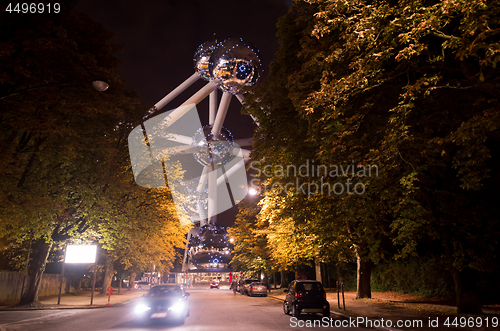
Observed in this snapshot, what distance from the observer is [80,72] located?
14.8 meters

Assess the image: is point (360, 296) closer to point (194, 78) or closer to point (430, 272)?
point (430, 272)

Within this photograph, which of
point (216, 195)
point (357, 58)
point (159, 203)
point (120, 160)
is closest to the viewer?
point (357, 58)

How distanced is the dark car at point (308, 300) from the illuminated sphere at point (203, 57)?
53.9 feet

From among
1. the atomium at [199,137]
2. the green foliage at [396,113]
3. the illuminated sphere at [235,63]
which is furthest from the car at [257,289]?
the illuminated sphere at [235,63]

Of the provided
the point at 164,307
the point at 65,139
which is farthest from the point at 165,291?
the point at 65,139

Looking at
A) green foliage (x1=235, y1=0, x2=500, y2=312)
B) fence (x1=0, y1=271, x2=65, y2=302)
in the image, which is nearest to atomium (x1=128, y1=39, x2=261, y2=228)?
green foliage (x1=235, y1=0, x2=500, y2=312)

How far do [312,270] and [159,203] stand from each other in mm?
22857

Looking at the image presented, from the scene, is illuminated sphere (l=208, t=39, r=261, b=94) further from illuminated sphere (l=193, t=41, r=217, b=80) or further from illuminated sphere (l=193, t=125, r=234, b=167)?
illuminated sphere (l=193, t=125, r=234, b=167)

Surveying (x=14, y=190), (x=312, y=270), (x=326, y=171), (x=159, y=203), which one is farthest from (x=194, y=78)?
(x=326, y=171)

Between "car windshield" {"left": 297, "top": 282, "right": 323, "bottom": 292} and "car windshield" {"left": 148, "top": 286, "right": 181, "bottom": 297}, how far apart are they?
15.6 ft

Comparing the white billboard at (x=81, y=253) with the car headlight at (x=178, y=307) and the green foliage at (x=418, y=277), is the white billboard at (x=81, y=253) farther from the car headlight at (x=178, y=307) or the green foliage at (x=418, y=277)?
the green foliage at (x=418, y=277)

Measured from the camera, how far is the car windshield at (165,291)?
13.2 m

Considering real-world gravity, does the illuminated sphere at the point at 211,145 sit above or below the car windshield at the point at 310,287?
above

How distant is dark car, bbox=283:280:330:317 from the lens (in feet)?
45.7
